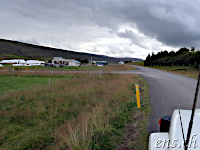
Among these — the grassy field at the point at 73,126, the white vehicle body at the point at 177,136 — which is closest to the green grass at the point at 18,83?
the grassy field at the point at 73,126

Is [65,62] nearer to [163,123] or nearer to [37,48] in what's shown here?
[163,123]

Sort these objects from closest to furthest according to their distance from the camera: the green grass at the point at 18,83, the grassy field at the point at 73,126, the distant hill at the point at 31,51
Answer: the grassy field at the point at 73,126
the green grass at the point at 18,83
the distant hill at the point at 31,51

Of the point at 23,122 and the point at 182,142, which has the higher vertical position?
the point at 182,142

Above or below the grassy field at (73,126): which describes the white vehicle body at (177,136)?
above

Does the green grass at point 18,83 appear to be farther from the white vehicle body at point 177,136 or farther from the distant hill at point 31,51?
the distant hill at point 31,51

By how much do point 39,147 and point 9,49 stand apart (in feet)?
570

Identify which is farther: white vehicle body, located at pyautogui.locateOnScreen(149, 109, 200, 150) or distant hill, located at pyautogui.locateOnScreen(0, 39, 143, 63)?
distant hill, located at pyautogui.locateOnScreen(0, 39, 143, 63)

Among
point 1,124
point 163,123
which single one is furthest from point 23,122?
point 163,123

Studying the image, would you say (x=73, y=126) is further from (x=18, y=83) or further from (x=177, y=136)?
(x=18, y=83)

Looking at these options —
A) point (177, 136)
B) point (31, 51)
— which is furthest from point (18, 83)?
point (31, 51)

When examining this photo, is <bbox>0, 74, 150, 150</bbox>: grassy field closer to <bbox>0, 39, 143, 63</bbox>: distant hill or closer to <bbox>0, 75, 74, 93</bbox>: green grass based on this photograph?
<bbox>0, 75, 74, 93</bbox>: green grass

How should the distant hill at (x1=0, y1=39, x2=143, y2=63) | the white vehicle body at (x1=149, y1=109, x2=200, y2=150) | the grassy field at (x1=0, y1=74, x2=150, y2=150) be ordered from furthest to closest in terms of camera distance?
1. the distant hill at (x1=0, y1=39, x2=143, y2=63)
2. the grassy field at (x1=0, y1=74, x2=150, y2=150)
3. the white vehicle body at (x1=149, y1=109, x2=200, y2=150)

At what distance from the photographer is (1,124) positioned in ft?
23.1

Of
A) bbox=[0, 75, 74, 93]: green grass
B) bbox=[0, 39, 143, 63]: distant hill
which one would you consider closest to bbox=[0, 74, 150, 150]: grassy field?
bbox=[0, 75, 74, 93]: green grass
